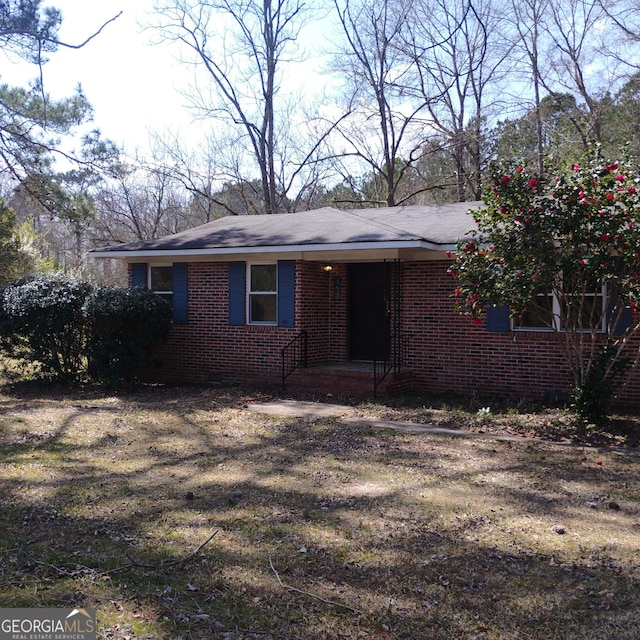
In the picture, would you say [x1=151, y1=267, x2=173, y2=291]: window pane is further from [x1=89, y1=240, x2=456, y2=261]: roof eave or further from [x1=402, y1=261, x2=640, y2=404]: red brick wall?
[x1=402, y1=261, x2=640, y2=404]: red brick wall

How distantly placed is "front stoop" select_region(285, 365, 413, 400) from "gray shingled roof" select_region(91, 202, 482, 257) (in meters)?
2.23

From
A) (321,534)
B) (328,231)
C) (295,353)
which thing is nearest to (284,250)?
(328,231)

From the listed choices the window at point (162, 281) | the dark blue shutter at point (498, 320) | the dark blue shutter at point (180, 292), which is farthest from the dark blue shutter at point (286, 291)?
the dark blue shutter at point (498, 320)

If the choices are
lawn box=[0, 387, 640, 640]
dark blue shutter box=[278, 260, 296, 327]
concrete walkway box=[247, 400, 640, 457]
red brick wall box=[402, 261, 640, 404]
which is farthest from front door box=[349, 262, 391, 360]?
lawn box=[0, 387, 640, 640]

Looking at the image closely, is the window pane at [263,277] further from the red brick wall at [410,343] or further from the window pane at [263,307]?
the red brick wall at [410,343]

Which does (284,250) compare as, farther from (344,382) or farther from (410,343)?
(410,343)

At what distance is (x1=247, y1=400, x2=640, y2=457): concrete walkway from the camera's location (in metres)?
8.41

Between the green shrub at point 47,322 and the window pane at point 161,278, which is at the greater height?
the window pane at point 161,278

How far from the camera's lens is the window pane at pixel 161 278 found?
14188 mm

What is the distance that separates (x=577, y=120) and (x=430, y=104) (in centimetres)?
504

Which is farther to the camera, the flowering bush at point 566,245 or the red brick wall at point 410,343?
the red brick wall at point 410,343

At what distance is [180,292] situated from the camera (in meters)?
13.8

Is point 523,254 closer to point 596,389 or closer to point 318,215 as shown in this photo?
point 596,389

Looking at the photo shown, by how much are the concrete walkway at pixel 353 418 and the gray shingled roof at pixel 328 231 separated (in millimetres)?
2696
